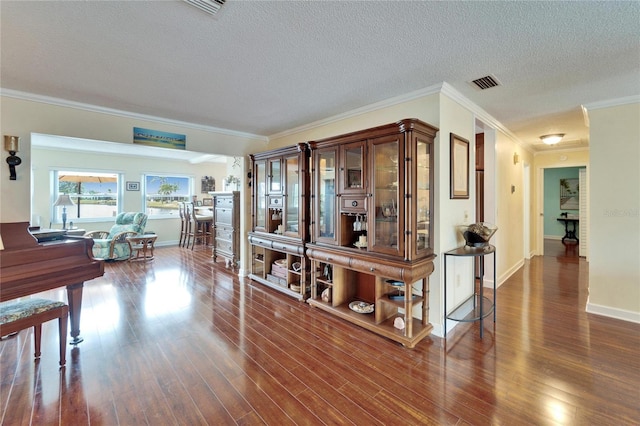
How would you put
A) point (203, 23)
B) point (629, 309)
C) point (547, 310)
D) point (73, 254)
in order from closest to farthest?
point (203, 23)
point (73, 254)
point (629, 309)
point (547, 310)

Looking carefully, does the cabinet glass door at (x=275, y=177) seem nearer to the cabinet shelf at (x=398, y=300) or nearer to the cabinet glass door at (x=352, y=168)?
the cabinet glass door at (x=352, y=168)

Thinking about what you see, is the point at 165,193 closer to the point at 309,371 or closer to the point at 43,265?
the point at 43,265

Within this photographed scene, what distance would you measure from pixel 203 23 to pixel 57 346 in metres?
3.14

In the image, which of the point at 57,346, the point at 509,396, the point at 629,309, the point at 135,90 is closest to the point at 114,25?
the point at 135,90

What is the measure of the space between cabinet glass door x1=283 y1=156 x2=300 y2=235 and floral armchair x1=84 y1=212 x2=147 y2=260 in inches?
169

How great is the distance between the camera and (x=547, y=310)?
11.1 feet

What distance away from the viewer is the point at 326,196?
3396 millimetres

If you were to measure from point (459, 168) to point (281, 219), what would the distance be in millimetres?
2544

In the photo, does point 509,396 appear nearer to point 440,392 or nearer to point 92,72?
point 440,392

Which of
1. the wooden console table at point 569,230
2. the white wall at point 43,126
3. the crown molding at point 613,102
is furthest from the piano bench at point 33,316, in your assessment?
the wooden console table at point 569,230

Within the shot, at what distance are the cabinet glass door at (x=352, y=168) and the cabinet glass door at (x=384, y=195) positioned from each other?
153 mm

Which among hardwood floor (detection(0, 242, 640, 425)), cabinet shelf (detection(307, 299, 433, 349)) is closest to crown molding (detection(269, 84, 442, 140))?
cabinet shelf (detection(307, 299, 433, 349))

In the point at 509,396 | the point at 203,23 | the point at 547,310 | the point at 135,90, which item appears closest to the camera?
the point at 203,23

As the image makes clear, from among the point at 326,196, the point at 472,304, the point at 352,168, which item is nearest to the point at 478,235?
the point at 472,304
